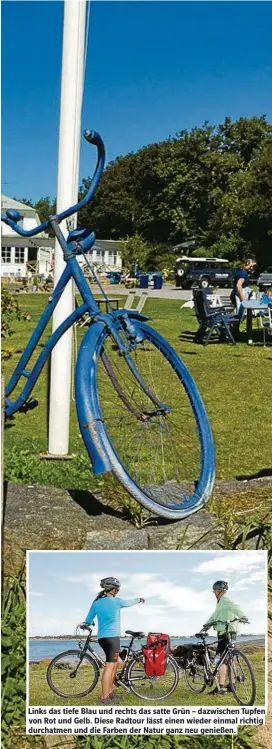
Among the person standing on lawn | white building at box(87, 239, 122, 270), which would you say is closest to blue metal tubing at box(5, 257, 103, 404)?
the person standing on lawn

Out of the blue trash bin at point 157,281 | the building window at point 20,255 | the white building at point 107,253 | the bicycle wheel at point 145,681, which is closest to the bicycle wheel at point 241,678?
the bicycle wheel at point 145,681

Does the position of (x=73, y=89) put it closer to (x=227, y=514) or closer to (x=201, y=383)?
(x=227, y=514)

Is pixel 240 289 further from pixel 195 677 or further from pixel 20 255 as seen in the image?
pixel 20 255

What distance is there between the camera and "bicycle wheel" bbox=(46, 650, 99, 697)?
2746 millimetres

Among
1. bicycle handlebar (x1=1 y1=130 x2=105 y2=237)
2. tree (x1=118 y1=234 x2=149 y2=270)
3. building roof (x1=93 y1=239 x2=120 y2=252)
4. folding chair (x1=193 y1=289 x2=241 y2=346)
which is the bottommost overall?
bicycle handlebar (x1=1 y1=130 x2=105 y2=237)

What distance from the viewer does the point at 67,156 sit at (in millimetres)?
5270

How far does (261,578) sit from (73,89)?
10.6 feet

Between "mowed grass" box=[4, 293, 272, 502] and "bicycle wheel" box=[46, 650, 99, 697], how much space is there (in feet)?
6.49

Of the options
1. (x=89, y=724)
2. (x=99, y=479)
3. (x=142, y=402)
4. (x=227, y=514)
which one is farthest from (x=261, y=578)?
(x=99, y=479)

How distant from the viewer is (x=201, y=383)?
10.0 metres

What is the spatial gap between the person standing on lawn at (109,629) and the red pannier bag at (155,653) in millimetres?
88

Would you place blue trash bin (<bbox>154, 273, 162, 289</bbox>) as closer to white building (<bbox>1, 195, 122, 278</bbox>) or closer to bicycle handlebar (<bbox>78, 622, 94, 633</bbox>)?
white building (<bbox>1, 195, 122, 278</bbox>)

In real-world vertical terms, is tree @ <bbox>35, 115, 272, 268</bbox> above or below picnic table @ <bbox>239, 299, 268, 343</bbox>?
above

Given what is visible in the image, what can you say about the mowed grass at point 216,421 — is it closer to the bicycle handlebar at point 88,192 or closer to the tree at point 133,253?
the bicycle handlebar at point 88,192
